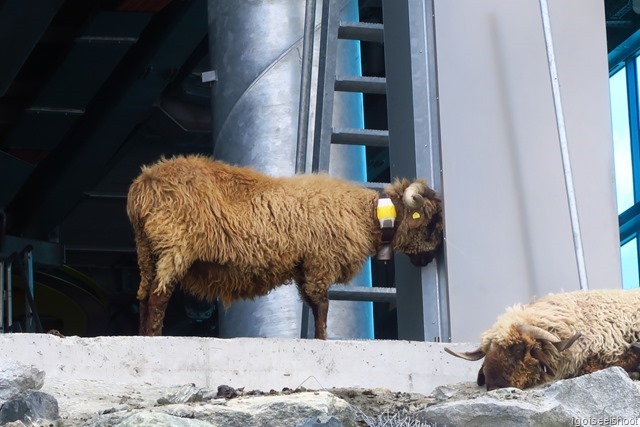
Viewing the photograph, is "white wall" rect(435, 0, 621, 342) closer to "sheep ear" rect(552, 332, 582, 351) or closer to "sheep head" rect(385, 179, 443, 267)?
"sheep head" rect(385, 179, 443, 267)

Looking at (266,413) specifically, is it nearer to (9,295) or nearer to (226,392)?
(226,392)

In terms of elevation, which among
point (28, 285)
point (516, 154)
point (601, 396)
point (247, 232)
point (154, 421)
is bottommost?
point (154, 421)

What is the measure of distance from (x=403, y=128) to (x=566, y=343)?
2.74m

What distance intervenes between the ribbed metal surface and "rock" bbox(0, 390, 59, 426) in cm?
483

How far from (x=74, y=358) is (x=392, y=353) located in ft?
5.53

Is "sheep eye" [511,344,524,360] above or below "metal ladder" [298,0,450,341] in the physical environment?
below

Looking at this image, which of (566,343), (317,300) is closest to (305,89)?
(317,300)

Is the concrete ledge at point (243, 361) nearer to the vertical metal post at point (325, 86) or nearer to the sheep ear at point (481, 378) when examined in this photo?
the sheep ear at point (481, 378)

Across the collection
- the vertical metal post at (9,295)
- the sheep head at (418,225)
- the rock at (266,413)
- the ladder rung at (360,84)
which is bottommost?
the rock at (266,413)

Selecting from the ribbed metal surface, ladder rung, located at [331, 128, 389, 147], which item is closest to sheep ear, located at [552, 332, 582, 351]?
ladder rung, located at [331, 128, 389, 147]

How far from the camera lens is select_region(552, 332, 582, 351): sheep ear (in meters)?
6.65

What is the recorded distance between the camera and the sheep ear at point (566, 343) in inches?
262

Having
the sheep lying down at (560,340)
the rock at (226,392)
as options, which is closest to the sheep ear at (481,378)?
the sheep lying down at (560,340)

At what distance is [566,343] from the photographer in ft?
21.9
